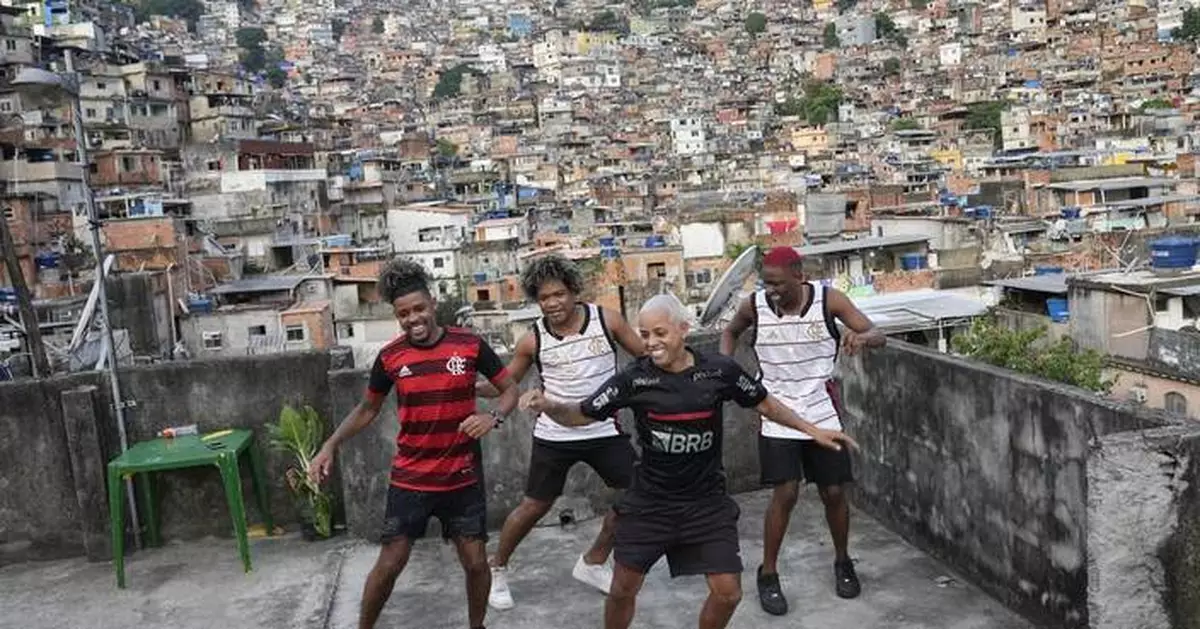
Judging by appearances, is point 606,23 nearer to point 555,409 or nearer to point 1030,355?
point 1030,355

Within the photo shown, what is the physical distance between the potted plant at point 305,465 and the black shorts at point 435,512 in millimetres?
1667

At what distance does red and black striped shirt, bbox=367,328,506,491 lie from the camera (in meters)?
4.16

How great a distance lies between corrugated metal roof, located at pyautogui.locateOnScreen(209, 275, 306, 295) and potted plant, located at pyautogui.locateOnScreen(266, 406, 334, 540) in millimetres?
24991

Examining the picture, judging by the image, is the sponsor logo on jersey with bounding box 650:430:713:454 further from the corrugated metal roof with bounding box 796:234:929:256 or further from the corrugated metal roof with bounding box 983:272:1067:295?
the corrugated metal roof with bounding box 796:234:929:256

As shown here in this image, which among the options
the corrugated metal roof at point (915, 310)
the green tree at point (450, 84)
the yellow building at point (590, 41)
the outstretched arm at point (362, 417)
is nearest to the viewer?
the outstretched arm at point (362, 417)

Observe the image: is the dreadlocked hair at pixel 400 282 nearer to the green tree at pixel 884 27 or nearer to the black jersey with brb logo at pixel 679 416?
the black jersey with brb logo at pixel 679 416

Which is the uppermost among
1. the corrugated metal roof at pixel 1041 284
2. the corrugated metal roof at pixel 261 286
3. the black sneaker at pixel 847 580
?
the corrugated metal roof at pixel 261 286

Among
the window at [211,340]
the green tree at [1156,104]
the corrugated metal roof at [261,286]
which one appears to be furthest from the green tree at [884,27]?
the window at [211,340]

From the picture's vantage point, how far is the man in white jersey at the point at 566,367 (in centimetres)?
457

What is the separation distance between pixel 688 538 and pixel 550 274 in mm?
1252

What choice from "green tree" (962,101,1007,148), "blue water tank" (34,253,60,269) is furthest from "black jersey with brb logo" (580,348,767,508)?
"green tree" (962,101,1007,148)

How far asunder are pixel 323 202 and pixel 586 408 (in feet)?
143

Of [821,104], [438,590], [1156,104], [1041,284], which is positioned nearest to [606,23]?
[821,104]

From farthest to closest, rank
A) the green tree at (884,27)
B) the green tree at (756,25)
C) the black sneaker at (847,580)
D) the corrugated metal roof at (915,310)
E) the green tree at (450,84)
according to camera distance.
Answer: the green tree at (756,25), the green tree at (884,27), the green tree at (450,84), the corrugated metal roof at (915,310), the black sneaker at (847,580)
